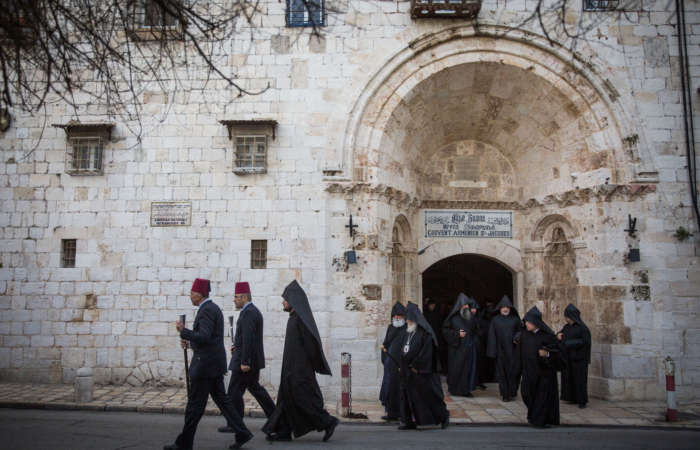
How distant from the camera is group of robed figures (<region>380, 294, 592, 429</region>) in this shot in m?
6.88

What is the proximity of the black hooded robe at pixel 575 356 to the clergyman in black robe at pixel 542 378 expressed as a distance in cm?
134

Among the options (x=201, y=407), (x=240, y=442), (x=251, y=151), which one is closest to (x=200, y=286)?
(x=201, y=407)

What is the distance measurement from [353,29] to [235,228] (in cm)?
439

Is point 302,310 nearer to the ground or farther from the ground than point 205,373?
farther from the ground

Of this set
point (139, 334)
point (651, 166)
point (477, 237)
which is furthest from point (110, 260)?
point (651, 166)

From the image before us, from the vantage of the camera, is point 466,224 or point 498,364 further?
point 466,224

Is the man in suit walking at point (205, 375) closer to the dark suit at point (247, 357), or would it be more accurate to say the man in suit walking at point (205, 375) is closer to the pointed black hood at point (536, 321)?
the dark suit at point (247, 357)

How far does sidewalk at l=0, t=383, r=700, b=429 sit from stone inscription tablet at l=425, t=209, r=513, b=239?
3.63 m

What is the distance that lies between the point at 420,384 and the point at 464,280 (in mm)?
7321

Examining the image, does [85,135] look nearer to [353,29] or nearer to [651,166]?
[353,29]

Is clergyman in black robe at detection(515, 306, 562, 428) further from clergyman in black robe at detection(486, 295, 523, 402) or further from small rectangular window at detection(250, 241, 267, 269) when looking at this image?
small rectangular window at detection(250, 241, 267, 269)

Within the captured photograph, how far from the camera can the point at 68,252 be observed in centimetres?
973

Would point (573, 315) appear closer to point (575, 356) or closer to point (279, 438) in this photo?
point (575, 356)

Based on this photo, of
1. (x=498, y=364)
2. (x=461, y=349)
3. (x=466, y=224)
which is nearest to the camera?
(x=498, y=364)
